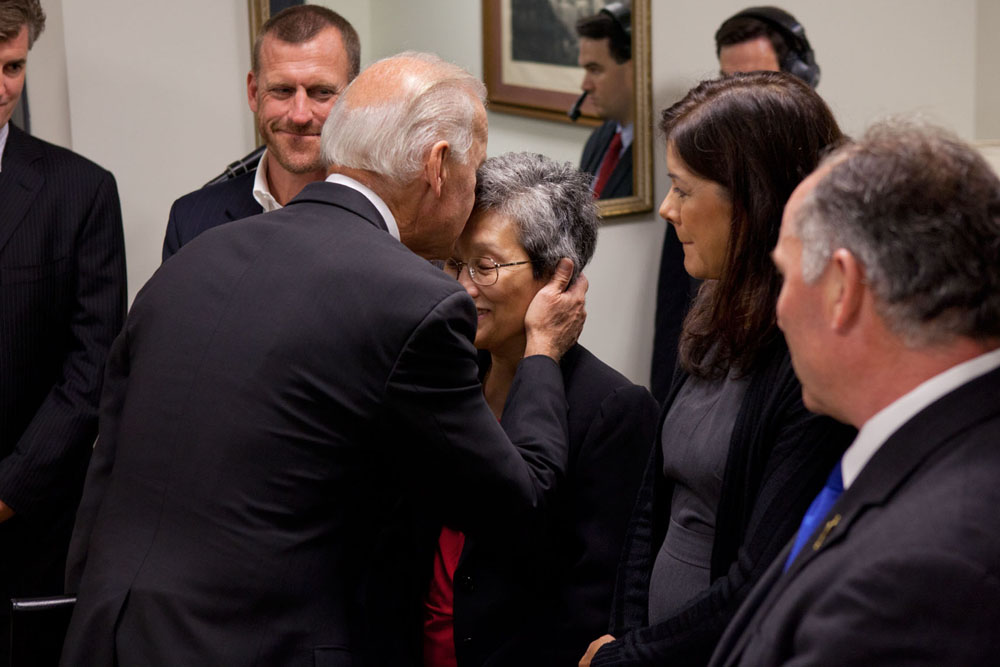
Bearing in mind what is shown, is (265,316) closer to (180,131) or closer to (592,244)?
(592,244)

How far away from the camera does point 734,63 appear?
3.67 metres

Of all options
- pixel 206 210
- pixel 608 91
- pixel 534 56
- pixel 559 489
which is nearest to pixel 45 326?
pixel 206 210

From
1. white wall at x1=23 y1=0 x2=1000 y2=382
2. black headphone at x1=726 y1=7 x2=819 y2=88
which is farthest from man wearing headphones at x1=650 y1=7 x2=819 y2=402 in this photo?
white wall at x1=23 y1=0 x2=1000 y2=382

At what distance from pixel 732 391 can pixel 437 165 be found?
603 mm

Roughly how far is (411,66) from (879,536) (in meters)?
1.15

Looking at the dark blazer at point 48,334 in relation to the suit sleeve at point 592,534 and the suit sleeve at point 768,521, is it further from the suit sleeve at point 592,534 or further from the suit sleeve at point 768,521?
the suit sleeve at point 768,521

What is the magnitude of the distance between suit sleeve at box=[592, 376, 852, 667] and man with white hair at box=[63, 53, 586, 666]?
11.4 inches

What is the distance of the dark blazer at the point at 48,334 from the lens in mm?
2602

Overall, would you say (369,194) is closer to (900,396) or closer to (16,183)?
(900,396)

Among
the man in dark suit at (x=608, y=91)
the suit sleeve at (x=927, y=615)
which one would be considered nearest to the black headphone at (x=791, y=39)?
the man in dark suit at (x=608, y=91)

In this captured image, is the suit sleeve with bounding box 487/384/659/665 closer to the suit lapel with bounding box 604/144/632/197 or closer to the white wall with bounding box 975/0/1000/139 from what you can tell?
the suit lapel with bounding box 604/144/632/197

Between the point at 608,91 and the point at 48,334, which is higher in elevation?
the point at 608,91

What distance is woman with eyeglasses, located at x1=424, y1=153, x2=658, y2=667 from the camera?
197cm

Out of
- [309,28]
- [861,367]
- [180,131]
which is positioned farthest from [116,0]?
[861,367]
